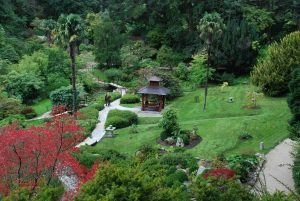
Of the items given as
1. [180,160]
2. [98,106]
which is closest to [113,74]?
[98,106]

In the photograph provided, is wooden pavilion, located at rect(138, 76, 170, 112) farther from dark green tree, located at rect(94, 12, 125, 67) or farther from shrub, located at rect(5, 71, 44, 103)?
dark green tree, located at rect(94, 12, 125, 67)

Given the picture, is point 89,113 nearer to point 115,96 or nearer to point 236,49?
point 115,96

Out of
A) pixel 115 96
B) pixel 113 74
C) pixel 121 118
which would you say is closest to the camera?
pixel 121 118

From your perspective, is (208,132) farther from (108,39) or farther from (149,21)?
(149,21)

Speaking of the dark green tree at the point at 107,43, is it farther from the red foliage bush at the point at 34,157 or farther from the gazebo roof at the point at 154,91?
the red foliage bush at the point at 34,157

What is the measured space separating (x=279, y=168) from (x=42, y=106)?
27.5 meters

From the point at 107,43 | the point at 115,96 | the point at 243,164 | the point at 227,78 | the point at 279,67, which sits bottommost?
the point at 243,164

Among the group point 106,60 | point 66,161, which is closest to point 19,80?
point 106,60

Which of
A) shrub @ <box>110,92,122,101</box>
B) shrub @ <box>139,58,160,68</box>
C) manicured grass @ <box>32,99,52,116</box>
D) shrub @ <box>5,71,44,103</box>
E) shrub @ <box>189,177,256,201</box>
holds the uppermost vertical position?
shrub @ <box>139,58,160,68</box>

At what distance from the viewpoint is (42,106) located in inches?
1885

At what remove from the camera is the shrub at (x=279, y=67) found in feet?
134

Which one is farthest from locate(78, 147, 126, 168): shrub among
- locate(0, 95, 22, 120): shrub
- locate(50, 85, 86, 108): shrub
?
locate(50, 85, 86, 108): shrub

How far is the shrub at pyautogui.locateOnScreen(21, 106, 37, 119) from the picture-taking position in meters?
43.5

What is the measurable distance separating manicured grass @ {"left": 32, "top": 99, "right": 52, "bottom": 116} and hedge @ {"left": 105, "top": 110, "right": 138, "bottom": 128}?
8.77 metres
